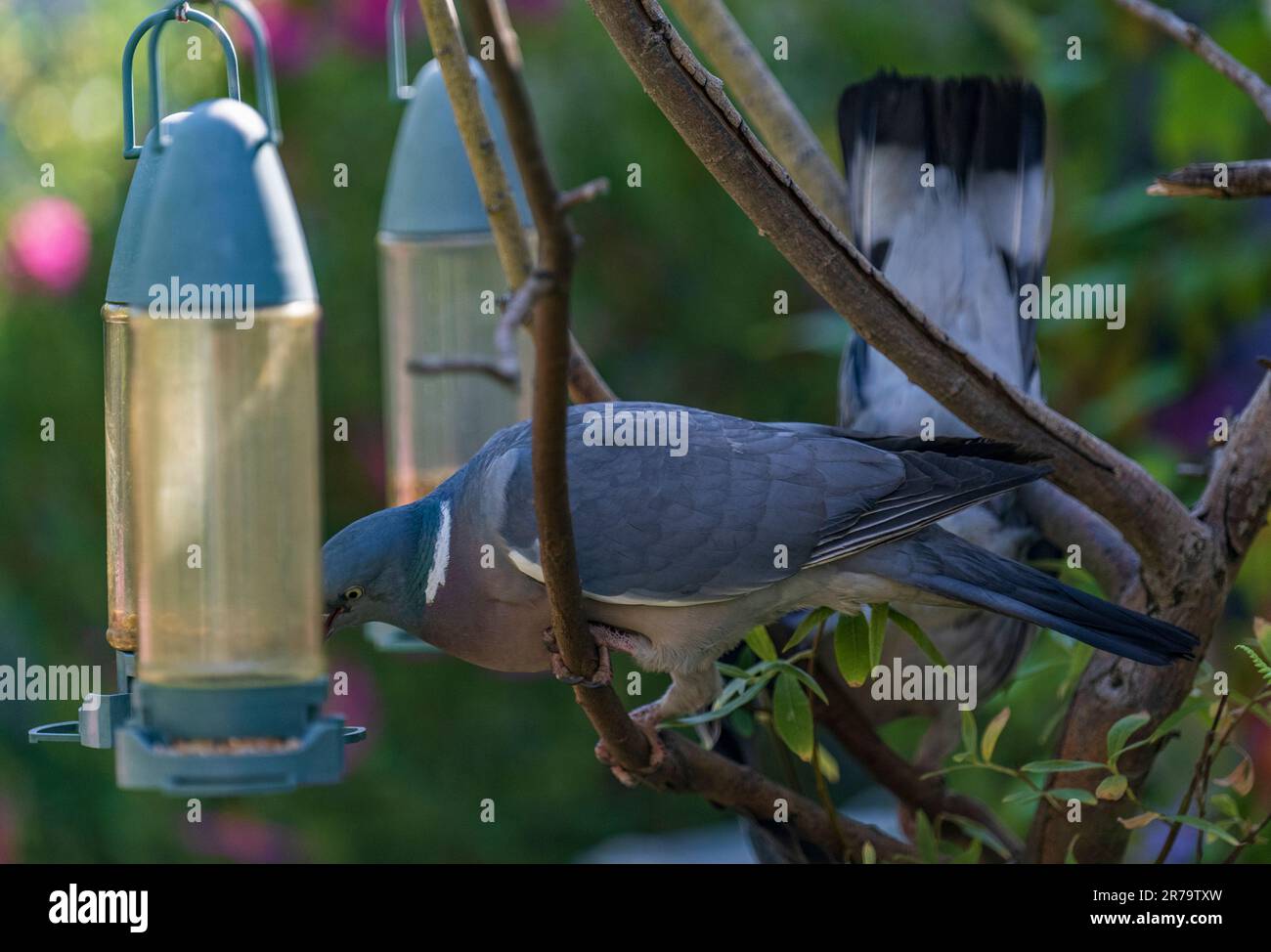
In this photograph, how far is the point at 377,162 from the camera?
3.73 m

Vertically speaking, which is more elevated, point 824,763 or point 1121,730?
point 1121,730

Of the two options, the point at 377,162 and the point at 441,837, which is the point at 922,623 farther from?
the point at 377,162

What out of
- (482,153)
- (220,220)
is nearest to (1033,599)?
(482,153)

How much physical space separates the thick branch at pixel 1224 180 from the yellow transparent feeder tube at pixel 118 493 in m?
1.22

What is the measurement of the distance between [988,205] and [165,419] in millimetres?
1480

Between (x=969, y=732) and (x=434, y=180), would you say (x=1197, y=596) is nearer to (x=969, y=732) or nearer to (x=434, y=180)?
(x=969, y=732)

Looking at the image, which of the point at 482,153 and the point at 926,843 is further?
the point at 482,153

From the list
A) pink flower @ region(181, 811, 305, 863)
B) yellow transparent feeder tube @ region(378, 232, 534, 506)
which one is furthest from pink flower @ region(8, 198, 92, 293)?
yellow transparent feeder tube @ region(378, 232, 534, 506)

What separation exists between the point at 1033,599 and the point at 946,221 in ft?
2.75

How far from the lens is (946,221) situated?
91.8 inches

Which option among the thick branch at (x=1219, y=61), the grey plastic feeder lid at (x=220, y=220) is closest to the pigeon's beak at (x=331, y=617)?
the grey plastic feeder lid at (x=220, y=220)

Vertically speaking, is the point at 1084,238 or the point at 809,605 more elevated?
the point at 1084,238
